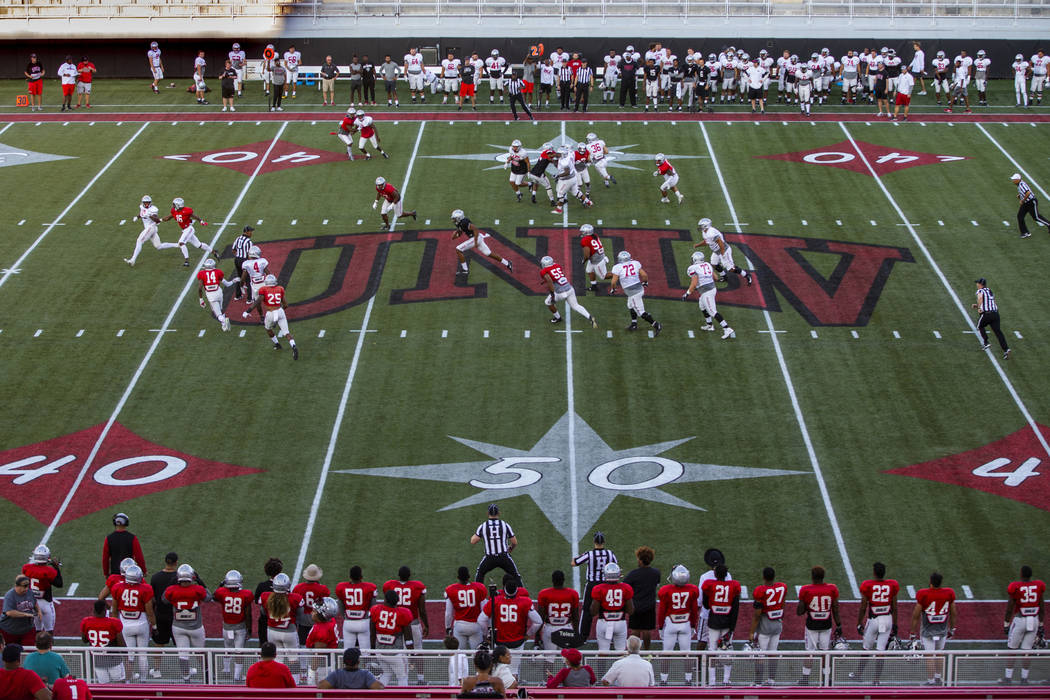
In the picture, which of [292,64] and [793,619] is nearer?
[793,619]

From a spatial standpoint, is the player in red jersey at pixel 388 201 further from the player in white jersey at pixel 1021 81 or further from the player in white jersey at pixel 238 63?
the player in white jersey at pixel 1021 81

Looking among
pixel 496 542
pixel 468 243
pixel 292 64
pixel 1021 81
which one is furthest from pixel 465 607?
pixel 1021 81

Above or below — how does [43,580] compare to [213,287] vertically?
below

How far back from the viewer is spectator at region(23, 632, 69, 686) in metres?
11.8

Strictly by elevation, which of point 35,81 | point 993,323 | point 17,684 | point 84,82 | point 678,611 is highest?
point 35,81

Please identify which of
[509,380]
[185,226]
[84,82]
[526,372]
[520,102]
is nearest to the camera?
[509,380]

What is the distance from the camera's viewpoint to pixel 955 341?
25.5 meters

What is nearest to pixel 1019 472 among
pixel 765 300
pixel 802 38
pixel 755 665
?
pixel 765 300

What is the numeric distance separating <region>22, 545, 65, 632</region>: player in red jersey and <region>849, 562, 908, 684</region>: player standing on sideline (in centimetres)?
945

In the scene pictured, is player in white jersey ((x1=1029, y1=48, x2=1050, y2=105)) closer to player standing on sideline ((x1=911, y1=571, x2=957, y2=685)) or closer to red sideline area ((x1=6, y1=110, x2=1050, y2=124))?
red sideline area ((x1=6, y1=110, x2=1050, y2=124))

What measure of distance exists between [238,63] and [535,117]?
962 centimetres

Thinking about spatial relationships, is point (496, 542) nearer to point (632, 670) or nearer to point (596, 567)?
point (596, 567)

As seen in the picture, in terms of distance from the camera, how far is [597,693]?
12.0 metres

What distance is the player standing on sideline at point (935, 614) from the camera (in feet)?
49.7
